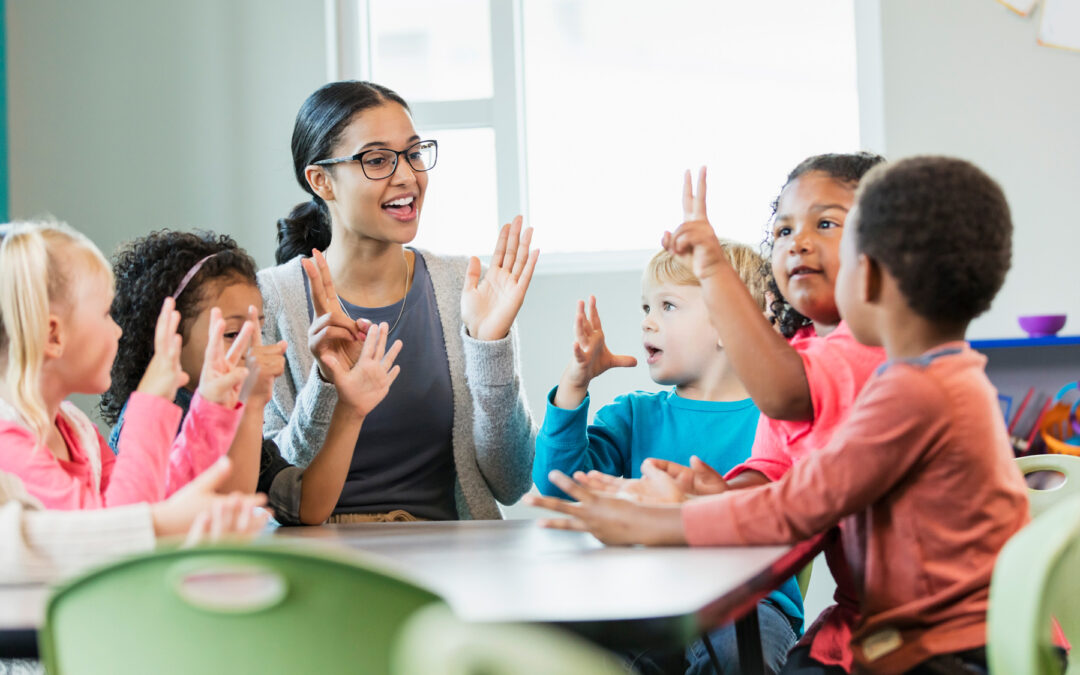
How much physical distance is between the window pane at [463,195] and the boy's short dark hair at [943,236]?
2.55 m

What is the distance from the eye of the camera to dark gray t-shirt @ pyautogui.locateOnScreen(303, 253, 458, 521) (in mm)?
1912

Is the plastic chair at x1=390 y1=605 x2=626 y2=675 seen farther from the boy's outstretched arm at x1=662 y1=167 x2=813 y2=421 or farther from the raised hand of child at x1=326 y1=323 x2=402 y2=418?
the raised hand of child at x1=326 y1=323 x2=402 y2=418

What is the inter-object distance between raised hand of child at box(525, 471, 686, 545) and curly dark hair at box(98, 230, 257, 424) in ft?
3.11

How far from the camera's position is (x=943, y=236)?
1112 millimetres

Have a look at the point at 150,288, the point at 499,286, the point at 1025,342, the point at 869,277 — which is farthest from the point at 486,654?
the point at 1025,342

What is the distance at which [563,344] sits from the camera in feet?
11.7

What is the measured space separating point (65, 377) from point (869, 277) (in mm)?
1002

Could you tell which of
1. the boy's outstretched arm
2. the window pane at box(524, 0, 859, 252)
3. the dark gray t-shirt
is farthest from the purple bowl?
A: the boy's outstretched arm

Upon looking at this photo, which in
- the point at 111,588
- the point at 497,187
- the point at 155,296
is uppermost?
the point at 497,187

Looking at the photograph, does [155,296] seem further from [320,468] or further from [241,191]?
[241,191]

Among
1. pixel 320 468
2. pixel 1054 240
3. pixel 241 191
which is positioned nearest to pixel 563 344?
Answer: pixel 241 191

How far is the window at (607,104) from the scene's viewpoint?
358cm

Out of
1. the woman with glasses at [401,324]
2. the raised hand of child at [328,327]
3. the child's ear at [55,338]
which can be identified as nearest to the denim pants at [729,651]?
the woman with glasses at [401,324]

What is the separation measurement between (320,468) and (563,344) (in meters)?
1.96
